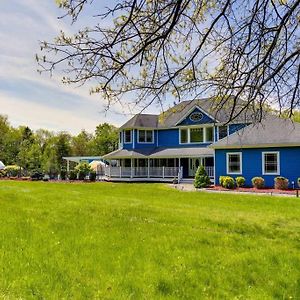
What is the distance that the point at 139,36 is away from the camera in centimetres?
660

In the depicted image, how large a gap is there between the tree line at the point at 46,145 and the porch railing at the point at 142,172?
768 inches

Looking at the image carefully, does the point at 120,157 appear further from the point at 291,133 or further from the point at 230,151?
the point at 291,133

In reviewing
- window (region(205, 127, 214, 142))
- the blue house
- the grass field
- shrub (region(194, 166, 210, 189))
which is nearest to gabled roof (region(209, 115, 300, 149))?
the blue house

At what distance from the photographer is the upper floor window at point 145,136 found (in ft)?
126

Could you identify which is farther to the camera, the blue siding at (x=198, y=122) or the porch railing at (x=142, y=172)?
the porch railing at (x=142, y=172)

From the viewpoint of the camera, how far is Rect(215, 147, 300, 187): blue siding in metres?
25.8

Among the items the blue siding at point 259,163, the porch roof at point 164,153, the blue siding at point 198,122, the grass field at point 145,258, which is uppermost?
the blue siding at point 198,122

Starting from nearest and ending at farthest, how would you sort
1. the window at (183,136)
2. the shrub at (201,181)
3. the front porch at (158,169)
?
1. the shrub at (201,181)
2. the front porch at (158,169)
3. the window at (183,136)

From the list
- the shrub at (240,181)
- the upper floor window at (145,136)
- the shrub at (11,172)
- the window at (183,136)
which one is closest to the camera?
the shrub at (240,181)

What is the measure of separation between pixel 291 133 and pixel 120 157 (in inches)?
667

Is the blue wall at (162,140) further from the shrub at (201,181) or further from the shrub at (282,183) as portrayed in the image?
the shrub at (282,183)

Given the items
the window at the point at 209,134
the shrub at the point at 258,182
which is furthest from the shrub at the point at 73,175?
the shrub at the point at 258,182

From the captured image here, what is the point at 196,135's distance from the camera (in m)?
35.5

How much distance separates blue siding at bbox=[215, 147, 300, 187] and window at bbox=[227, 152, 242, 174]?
0.31 m
